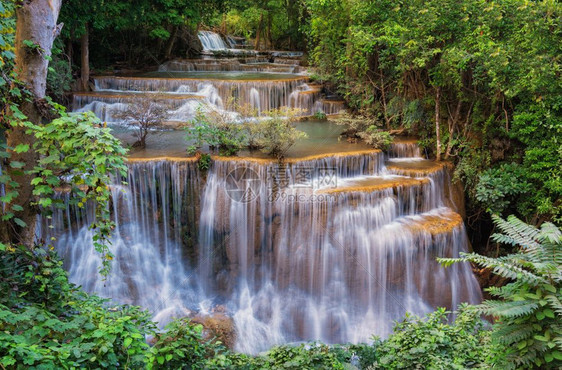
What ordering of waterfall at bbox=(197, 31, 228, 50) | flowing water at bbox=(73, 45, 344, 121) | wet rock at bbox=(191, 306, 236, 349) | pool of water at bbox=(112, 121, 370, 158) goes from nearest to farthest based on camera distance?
wet rock at bbox=(191, 306, 236, 349) → pool of water at bbox=(112, 121, 370, 158) → flowing water at bbox=(73, 45, 344, 121) → waterfall at bbox=(197, 31, 228, 50)

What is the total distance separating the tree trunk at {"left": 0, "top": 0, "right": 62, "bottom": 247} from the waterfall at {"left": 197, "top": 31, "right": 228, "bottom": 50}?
62.7 feet

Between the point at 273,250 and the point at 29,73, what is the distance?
5539 mm

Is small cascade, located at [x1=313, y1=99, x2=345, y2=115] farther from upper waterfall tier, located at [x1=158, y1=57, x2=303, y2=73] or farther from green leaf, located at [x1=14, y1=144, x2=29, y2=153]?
green leaf, located at [x1=14, y1=144, x2=29, y2=153]

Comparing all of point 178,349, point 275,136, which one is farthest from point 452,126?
point 178,349

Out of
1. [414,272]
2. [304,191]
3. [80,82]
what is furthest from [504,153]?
[80,82]

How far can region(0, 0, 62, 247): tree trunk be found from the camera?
12.0 ft

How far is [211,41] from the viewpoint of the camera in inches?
904

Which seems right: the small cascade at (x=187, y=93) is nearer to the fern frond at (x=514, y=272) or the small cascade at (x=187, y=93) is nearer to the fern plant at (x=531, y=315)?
the fern frond at (x=514, y=272)

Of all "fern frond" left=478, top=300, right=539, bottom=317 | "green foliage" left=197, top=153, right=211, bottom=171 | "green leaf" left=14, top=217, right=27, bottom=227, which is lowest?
"fern frond" left=478, top=300, right=539, bottom=317

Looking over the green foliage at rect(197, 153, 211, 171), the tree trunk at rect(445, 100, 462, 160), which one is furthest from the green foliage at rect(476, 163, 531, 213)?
the green foliage at rect(197, 153, 211, 171)

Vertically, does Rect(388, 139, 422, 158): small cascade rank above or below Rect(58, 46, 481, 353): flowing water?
above

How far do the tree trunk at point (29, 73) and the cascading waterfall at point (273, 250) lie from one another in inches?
164

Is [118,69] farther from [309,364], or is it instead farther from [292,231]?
[309,364]

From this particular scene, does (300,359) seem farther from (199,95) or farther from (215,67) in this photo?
(215,67)
